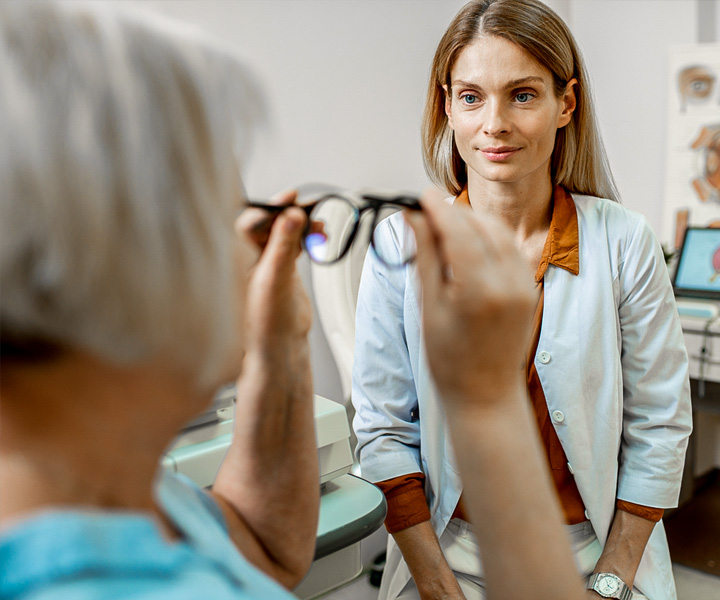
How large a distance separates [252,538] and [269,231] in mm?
305

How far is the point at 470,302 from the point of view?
0.54 meters

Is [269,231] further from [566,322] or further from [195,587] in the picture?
[566,322]

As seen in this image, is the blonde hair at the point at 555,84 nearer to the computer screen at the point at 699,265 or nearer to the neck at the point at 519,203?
the neck at the point at 519,203

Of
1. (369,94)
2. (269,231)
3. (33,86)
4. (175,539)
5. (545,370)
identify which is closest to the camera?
(33,86)

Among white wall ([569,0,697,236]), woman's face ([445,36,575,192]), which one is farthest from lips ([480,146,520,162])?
white wall ([569,0,697,236])

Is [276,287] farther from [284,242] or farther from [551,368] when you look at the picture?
[551,368]

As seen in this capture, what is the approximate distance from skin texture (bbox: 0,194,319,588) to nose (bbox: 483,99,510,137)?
0.61 metres

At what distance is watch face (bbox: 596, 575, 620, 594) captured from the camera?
3.49 ft

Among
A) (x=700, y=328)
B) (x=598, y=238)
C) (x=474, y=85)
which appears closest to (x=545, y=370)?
(x=598, y=238)

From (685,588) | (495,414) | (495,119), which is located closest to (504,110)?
(495,119)

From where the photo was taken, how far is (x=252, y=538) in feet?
2.19

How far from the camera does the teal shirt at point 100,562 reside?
361mm

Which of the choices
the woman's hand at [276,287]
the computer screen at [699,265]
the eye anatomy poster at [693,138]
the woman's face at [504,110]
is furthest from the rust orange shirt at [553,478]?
the eye anatomy poster at [693,138]

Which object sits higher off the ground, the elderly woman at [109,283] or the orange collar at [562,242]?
the elderly woman at [109,283]
